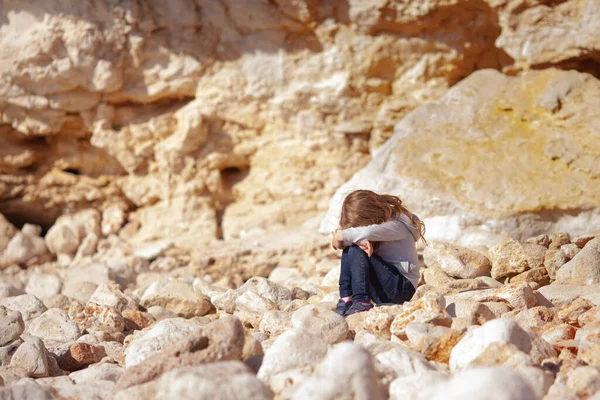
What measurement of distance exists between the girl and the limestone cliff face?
306cm

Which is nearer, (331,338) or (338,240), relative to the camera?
(331,338)

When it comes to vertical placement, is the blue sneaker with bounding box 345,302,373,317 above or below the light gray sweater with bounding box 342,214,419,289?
below

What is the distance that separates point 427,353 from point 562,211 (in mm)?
2331

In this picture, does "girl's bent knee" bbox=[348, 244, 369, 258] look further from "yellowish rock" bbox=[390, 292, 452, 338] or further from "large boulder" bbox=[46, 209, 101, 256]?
"large boulder" bbox=[46, 209, 101, 256]

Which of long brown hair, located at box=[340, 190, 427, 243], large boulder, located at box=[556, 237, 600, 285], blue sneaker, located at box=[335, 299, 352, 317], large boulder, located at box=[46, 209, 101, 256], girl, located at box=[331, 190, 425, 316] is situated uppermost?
long brown hair, located at box=[340, 190, 427, 243]

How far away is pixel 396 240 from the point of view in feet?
10.1

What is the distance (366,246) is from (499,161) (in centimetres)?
188

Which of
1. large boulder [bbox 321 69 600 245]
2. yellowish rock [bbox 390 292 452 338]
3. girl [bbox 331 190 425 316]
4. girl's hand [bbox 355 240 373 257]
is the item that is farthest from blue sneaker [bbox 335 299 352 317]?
large boulder [bbox 321 69 600 245]

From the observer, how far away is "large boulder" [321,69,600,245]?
4.11 m

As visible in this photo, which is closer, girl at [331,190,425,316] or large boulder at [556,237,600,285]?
girl at [331,190,425,316]

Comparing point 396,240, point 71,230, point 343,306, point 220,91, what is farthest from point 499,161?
point 71,230

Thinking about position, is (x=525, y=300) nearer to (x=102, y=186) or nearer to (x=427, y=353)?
(x=427, y=353)

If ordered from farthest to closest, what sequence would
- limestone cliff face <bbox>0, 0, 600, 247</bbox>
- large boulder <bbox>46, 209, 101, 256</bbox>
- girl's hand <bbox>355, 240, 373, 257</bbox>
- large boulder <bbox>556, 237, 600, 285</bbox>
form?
large boulder <bbox>46, 209, 101, 256</bbox> < limestone cliff face <bbox>0, 0, 600, 247</bbox> < large boulder <bbox>556, 237, 600, 285</bbox> < girl's hand <bbox>355, 240, 373, 257</bbox>

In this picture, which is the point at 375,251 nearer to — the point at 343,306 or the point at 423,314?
the point at 343,306
